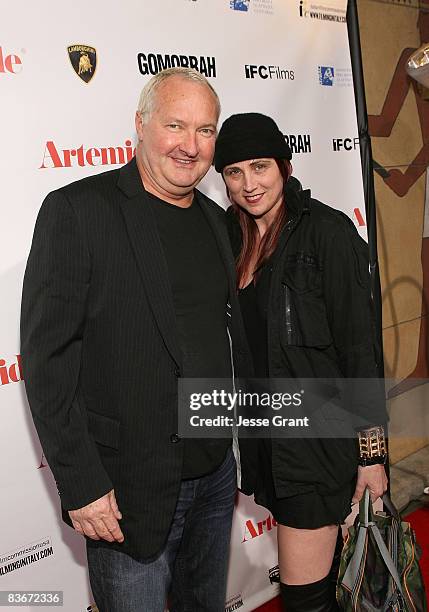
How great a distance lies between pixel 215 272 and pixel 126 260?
0.99 ft

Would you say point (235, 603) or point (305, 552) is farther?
point (235, 603)

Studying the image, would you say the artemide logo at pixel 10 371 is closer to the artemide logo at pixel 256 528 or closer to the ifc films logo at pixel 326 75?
the artemide logo at pixel 256 528

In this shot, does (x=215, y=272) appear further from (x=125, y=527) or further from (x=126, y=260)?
(x=125, y=527)

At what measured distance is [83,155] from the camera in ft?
7.45

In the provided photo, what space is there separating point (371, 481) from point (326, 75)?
1.90m

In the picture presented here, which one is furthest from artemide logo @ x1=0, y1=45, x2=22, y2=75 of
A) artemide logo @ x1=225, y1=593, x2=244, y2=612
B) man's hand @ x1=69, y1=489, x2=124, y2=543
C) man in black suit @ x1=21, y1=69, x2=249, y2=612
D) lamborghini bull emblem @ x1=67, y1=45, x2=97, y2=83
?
artemide logo @ x1=225, y1=593, x2=244, y2=612

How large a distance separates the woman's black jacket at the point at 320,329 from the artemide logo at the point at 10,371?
84cm

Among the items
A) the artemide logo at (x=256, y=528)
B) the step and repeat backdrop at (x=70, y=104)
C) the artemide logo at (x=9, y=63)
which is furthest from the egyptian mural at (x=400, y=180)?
the artemide logo at (x=9, y=63)

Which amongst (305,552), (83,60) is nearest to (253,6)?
(83,60)

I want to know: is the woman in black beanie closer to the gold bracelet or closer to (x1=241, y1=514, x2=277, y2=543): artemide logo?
the gold bracelet

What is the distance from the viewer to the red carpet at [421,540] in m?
3.02

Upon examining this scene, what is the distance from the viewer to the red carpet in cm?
302

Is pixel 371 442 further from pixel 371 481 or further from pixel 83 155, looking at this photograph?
pixel 83 155

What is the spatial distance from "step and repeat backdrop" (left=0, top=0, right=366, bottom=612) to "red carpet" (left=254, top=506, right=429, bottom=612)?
0.86 feet
